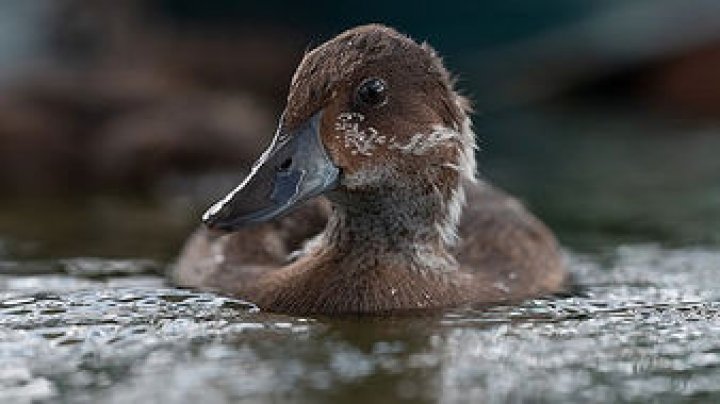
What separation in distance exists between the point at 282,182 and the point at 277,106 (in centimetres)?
719

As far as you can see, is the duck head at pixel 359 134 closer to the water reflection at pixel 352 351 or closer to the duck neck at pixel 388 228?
the duck neck at pixel 388 228

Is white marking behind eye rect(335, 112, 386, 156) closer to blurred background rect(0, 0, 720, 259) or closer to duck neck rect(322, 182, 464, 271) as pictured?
duck neck rect(322, 182, 464, 271)

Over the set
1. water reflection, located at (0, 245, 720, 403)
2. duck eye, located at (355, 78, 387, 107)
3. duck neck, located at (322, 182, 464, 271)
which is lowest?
water reflection, located at (0, 245, 720, 403)

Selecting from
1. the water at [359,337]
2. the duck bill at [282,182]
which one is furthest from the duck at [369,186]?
the water at [359,337]

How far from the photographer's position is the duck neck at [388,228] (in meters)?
5.80

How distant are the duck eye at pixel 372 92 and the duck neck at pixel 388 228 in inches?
12.7

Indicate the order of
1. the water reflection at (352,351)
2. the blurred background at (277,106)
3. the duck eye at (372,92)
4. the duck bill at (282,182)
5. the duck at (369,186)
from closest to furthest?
the water reflection at (352,351) < the duck bill at (282,182) < the duck at (369,186) < the duck eye at (372,92) < the blurred background at (277,106)

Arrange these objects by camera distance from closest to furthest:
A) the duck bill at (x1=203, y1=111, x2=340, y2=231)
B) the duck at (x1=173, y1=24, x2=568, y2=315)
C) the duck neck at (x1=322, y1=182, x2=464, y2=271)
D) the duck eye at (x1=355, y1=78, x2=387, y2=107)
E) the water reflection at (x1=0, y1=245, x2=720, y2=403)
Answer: the water reflection at (x1=0, y1=245, x2=720, y2=403), the duck bill at (x1=203, y1=111, x2=340, y2=231), the duck at (x1=173, y1=24, x2=568, y2=315), the duck eye at (x1=355, y1=78, x2=387, y2=107), the duck neck at (x1=322, y1=182, x2=464, y2=271)

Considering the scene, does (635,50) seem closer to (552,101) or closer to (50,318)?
(552,101)

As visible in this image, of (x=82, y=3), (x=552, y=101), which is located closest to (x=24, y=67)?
(x=82, y=3)

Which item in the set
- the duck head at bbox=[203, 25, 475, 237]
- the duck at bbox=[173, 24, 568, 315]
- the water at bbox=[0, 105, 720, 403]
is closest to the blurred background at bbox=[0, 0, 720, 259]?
the water at bbox=[0, 105, 720, 403]

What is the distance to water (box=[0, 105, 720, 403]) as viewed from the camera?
14.3ft

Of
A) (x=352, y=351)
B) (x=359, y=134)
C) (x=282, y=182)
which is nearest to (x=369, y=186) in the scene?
A: (x=359, y=134)

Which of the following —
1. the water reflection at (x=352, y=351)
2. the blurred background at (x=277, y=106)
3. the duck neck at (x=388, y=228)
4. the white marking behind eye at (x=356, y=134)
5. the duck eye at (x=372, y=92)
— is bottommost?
the water reflection at (x=352, y=351)
